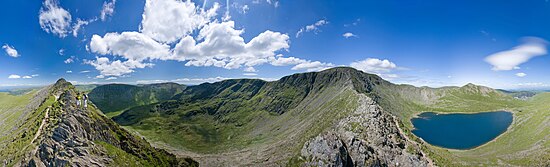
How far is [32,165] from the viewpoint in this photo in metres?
73.0

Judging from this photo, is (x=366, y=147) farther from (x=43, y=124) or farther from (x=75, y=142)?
(x=43, y=124)

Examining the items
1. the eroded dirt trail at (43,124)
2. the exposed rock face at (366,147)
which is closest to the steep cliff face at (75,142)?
the eroded dirt trail at (43,124)

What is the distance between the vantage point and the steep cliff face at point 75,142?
77562 mm

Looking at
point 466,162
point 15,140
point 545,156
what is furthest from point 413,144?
→ point 15,140

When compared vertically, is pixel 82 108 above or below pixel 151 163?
above

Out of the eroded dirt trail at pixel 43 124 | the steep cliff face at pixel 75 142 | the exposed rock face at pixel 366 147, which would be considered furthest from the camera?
the exposed rock face at pixel 366 147

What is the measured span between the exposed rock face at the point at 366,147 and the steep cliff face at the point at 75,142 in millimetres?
75998

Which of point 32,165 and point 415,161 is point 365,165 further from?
point 32,165

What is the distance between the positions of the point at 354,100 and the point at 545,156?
9870cm

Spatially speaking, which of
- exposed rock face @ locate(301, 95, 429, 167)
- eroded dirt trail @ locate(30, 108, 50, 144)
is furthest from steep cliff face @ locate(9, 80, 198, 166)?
exposed rock face @ locate(301, 95, 429, 167)

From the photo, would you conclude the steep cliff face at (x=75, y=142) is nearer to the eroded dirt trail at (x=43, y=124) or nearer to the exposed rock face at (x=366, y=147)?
the eroded dirt trail at (x=43, y=124)

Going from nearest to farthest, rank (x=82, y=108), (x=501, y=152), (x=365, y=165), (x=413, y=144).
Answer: (x=82, y=108) < (x=365, y=165) < (x=413, y=144) < (x=501, y=152)

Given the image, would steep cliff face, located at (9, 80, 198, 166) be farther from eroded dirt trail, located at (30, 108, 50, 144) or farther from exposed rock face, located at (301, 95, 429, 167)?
exposed rock face, located at (301, 95, 429, 167)

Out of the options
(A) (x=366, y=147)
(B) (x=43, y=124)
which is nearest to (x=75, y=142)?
(B) (x=43, y=124)
